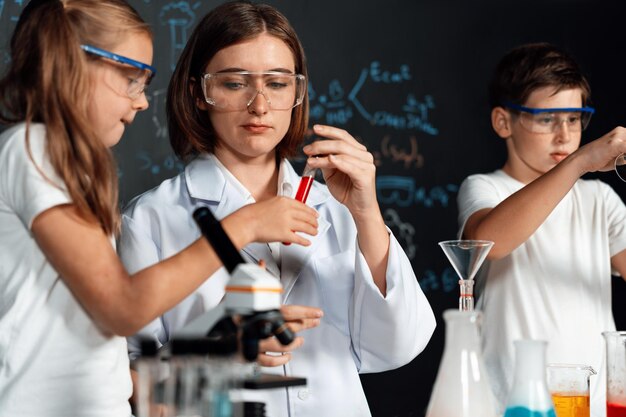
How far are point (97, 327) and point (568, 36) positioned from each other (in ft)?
10.8

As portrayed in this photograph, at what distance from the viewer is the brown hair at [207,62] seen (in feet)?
6.32

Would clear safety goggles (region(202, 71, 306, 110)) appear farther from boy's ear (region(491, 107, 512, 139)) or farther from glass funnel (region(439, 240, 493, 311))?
boy's ear (region(491, 107, 512, 139))

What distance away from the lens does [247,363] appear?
3.60ft

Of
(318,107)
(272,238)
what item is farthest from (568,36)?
(272,238)

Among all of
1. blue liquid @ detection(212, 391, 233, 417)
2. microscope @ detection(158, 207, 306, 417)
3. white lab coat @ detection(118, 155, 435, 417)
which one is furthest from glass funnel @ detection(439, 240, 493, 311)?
blue liquid @ detection(212, 391, 233, 417)

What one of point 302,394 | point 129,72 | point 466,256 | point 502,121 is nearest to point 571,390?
point 466,256

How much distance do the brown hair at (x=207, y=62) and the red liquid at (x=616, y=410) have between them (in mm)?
965

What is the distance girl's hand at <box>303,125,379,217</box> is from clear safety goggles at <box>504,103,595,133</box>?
80 cm

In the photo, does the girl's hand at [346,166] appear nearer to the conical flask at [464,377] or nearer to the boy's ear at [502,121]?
the conical flask at [464,377]

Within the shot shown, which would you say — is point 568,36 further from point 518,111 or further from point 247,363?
point 247,363

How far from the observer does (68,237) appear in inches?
52.5

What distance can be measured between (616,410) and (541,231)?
1.02 meters

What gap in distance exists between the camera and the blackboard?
3859 mm

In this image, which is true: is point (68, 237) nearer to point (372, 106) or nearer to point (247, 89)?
point (247, 89)
